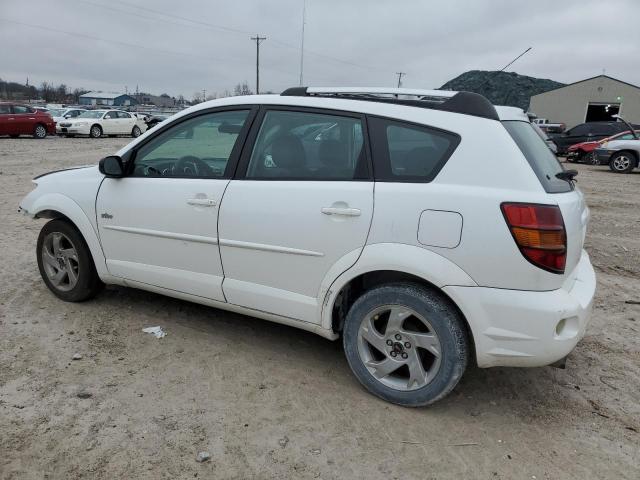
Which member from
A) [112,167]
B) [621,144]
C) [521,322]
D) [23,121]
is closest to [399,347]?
[521,322]

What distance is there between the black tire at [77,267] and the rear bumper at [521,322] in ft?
9.65

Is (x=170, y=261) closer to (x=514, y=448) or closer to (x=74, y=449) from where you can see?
(x=74, y=449)

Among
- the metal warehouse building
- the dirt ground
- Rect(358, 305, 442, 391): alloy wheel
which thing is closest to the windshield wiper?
Rect(358, 305, 442, 391): alloy wheel

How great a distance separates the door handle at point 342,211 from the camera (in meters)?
2.87

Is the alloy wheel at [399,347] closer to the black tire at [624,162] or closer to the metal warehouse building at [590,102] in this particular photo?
the black tire at [624,162]

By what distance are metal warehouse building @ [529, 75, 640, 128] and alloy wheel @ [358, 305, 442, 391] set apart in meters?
43.6

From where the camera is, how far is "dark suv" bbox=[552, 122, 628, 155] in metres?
20.4

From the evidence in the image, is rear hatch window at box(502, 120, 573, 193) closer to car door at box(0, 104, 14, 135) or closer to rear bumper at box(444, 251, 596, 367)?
rear bumper at box(444, 251, 596, 367)

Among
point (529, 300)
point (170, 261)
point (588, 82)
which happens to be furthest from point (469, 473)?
point (588, 82)

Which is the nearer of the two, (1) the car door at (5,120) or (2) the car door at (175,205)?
(2) the car door at (175,205)

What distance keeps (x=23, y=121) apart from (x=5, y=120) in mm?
737

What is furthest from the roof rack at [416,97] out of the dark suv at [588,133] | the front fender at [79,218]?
the dark suv at [588,133]

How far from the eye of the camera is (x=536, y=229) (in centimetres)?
252

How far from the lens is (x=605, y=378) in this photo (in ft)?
11.1
